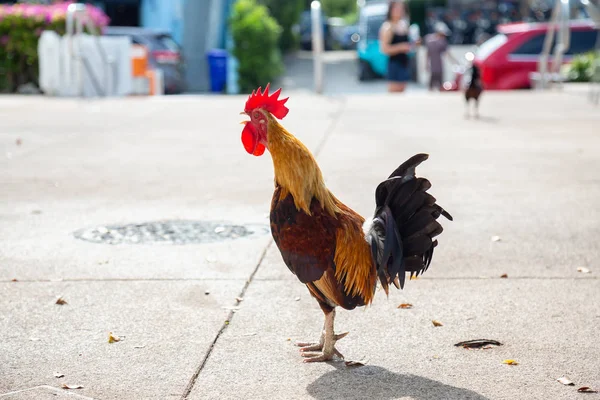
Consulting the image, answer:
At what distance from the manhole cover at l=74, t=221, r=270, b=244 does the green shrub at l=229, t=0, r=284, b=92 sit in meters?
20.0

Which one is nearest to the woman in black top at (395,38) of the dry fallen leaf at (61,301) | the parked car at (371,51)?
the dry fallen leaf at (61,301)

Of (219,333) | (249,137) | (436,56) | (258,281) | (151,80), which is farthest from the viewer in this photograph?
(436,56)

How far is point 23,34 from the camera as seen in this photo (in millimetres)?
19719

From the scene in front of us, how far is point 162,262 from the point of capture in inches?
244

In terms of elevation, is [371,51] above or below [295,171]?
below

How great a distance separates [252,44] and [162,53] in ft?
16.8

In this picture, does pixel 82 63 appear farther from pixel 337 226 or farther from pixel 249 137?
pixel 337 226

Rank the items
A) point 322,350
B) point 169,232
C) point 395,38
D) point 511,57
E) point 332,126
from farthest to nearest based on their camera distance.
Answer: point 511,57 → point 395,38 → point 332,126 → point 169,232 → point 322,350

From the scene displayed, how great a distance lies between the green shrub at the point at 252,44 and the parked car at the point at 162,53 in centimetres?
427

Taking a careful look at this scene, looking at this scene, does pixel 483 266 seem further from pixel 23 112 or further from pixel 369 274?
pixel 23 112

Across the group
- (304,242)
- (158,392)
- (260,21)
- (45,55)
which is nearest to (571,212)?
(304,242)

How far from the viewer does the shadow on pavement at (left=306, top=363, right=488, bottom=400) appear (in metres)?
4.02

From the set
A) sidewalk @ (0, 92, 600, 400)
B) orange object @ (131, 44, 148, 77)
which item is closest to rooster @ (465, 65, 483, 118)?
sidewalk @ (0, 92, 600, 400)

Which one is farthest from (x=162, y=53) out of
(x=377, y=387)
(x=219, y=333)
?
(x=377, y=387)
